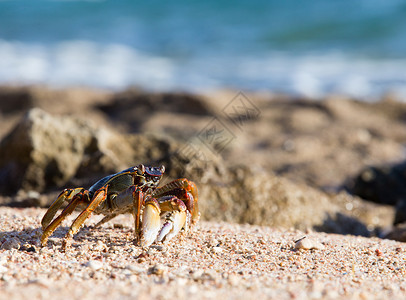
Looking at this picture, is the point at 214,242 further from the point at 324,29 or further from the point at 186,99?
the point at 324,29

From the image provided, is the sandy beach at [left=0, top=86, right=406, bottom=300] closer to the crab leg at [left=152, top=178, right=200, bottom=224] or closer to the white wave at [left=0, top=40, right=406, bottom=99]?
the crab leg at [left=152, top=178, right=200, bottom=224]

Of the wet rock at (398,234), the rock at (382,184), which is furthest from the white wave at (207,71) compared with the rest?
the wet rock at (398,234)

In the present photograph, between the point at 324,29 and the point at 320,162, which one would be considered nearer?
the point at 320,162

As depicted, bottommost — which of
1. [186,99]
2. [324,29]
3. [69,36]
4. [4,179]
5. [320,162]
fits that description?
[4,179]

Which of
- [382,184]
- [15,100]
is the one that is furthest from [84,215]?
[15,100]

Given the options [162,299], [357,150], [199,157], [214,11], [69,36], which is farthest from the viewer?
[214,11]

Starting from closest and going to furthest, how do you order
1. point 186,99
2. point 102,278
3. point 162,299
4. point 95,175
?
point 162,299 < point 102,278 < point 95,175 < point 186,99

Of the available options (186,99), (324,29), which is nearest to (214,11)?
(324,29)
